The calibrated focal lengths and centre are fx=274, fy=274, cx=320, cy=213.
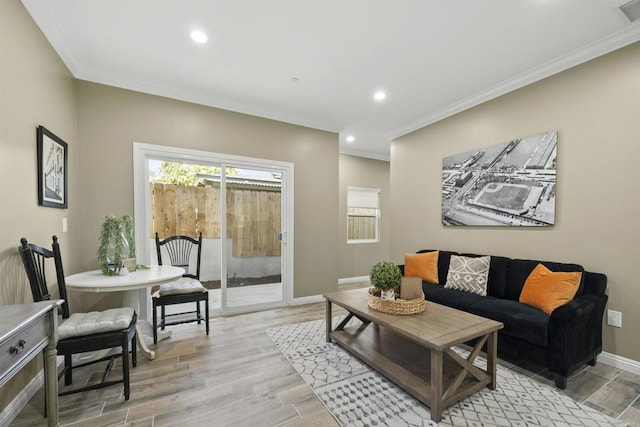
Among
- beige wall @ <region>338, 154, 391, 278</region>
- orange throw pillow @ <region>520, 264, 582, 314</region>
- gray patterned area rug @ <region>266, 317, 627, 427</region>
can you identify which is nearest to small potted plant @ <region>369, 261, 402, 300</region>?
gray patterned area rug @ <region>266, 317, 627, 427</region>

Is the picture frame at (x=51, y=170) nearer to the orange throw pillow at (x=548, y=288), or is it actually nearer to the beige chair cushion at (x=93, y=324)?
the beige chair cushion at (x=93, y=324)

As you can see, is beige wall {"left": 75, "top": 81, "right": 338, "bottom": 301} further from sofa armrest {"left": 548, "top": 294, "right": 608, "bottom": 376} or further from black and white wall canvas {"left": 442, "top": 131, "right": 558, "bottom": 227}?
sofa armrest {"left": 548, "top": 294, "right": 608, "bottom": 376}

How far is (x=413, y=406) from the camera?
1828mm

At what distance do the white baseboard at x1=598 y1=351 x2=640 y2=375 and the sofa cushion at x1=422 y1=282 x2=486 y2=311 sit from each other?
3.25ft

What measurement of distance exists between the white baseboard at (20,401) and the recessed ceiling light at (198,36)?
2.89m

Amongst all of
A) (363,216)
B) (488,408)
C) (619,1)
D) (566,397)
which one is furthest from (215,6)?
(363,216)

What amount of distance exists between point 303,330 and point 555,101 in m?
3.57

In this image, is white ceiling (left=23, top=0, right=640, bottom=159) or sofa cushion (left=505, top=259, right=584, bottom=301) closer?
white ceiling (left=23, top=0, right=640, bottom=159)

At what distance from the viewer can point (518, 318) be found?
2.26 metres

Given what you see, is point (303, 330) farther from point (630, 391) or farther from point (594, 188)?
point (594, 188)

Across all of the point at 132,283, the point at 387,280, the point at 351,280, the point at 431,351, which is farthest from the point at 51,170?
the point at 351,280

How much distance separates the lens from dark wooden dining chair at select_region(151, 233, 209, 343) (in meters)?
2.81

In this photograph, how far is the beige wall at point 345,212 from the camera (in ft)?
18.8

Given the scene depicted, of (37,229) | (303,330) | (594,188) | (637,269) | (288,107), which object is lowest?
(303,330)
